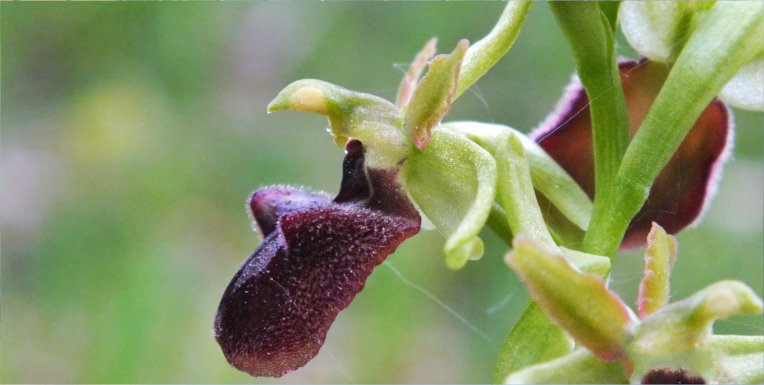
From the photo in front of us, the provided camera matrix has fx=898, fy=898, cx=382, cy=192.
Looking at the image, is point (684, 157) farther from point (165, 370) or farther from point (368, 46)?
point (368, 46)

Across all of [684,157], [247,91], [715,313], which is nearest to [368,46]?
[247,91]

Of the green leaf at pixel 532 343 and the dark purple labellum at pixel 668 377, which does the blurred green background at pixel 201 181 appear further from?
the dark purple labellum at pixel 668 377

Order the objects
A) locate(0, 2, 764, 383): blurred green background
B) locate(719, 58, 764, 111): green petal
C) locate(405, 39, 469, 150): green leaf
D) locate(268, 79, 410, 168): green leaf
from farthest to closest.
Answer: locate(0, 2, 764, 383): blurred green background → locate(719, 58, 764, 111): green petal → locate(268, 79, 410, 168): green leaf → locate(405, 39, 469, 150): green leaf

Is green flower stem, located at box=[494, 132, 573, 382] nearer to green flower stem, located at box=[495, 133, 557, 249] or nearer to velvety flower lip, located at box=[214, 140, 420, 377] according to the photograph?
green flower stem, located at box=[495, 133, 557, 249]

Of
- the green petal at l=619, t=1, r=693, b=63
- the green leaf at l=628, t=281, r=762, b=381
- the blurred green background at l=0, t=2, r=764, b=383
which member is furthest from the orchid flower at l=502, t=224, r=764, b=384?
the blurred green background at l=0, t=2, r=764, b=383

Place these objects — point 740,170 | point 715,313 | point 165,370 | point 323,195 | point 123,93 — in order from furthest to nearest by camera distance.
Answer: point 123,93, point 740,170, point 165,370, point 323,195, point 715,313

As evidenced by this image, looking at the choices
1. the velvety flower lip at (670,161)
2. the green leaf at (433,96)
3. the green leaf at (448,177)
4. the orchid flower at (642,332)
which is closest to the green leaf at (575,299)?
the orchid flower at (642,332)
